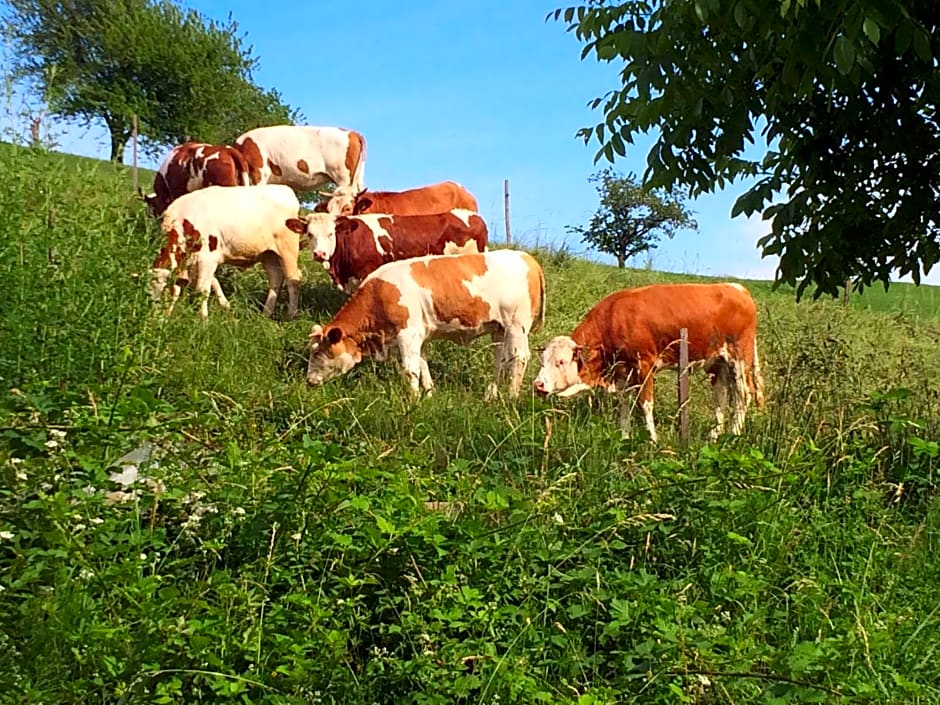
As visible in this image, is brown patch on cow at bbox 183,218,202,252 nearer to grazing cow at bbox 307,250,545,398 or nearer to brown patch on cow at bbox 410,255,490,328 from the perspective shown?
grazing cow at bbox 307,250,545,398

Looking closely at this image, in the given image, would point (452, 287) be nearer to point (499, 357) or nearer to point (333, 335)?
point (499, 357)

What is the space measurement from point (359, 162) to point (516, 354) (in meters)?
6.51

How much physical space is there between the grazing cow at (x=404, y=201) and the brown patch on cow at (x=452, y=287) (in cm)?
370

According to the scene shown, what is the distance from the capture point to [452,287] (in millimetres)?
9891

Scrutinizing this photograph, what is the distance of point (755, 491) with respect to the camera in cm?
447

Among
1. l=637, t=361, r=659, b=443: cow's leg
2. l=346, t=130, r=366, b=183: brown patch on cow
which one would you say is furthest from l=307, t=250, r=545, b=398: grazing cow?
l=346, t=130, r=366, b=183: brown patch on cow

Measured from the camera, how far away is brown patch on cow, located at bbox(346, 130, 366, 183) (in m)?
15.2

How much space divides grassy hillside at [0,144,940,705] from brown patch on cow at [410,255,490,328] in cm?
392

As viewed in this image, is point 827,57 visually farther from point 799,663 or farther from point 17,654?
point 17,654

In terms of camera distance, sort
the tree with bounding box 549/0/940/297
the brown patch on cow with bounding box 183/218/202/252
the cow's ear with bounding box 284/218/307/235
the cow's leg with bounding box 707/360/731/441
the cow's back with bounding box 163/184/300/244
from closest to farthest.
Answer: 1. the tree with bounding box 549/0/940/297
2. the cow's leg with bounding box 707/360/731/441
3. the brown patch on cow with bounding box 183/218/202/252
4. the cow's back with bounding box 163/184/300/244
5. the cow's ear with bounding box 284/218/307/235

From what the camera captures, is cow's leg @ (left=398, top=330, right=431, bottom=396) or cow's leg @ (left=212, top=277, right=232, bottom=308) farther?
cow's leg @ (left=212, top=277, right=232, bottom=308)

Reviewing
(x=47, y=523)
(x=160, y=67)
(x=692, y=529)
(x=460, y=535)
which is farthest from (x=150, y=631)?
(x=160, y=67)

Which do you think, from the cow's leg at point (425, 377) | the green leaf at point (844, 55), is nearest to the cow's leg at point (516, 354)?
the cow's leg at point (425, 377)

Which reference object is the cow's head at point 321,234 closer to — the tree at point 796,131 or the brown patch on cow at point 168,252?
the brown patch on cow at point 168,252
